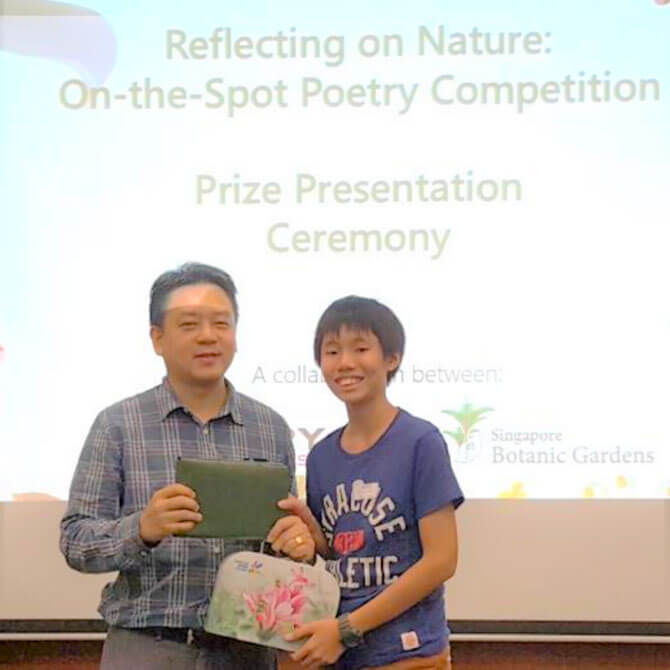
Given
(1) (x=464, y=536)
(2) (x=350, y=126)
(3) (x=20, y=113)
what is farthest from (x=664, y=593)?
(3) (x=20, y=113)

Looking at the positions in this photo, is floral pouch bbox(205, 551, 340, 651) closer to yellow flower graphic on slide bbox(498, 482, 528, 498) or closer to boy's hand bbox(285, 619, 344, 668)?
boy's hand bbox(285, 619, 344, 668)

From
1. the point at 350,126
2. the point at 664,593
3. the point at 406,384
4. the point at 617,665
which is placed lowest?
the point at 617,665

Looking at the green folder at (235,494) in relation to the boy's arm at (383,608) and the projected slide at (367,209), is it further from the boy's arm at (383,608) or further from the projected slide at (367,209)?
the projected slide at (367,209)

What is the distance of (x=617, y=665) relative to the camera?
10.0ft

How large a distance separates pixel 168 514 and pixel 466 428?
1583 mm

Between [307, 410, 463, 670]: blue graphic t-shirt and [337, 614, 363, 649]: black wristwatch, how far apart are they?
0.04 m

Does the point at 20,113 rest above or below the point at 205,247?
above

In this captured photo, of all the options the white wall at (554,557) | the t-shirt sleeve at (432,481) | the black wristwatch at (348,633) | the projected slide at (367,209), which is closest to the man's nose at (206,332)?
the t-shirt sleeve at (432,481)

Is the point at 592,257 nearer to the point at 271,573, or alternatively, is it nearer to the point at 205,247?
the point at 205,247

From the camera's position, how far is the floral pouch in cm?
153

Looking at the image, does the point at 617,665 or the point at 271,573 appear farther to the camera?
the point at 617,665

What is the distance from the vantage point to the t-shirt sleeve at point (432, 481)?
1566mm

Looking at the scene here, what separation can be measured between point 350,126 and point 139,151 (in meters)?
0.62

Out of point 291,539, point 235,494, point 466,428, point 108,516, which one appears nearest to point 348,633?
point 291,539
